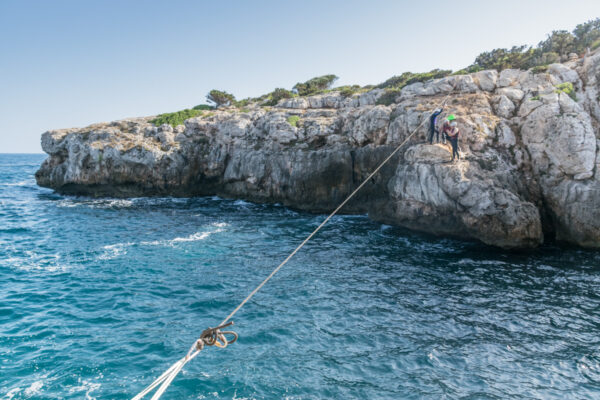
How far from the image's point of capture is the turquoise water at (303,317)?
9.45 m

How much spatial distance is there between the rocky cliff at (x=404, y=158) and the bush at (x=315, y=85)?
9342 millimetres

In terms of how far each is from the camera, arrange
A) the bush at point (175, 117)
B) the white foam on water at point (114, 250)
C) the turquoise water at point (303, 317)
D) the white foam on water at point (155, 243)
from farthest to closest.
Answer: the bush at point (175, 117)
the white foam on water at point (155, 243)
the white foam on water at point (114, 250)
the turquoise water at point (303, 317)

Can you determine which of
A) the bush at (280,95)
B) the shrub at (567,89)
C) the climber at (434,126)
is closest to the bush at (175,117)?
the bush at (280,95)

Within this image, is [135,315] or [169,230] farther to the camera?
[169,230]

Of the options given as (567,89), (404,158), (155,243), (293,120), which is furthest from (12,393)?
(567,89)

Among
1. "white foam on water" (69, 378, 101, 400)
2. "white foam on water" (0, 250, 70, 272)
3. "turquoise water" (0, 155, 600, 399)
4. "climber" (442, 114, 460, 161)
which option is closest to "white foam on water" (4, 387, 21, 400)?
"turquoise water" (0, 155, 600, 399)

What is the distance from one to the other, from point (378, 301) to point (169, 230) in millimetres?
17247

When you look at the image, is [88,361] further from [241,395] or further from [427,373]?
[427,373]

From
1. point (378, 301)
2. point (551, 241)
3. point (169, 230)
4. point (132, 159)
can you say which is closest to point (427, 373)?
point (378, 301)

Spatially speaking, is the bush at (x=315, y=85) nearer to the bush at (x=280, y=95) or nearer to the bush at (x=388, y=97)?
the bush at (x=280, y=95)

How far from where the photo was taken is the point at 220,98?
53750 millimetres

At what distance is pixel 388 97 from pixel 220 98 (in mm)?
30110

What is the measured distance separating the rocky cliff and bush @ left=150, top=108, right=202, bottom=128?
227 cm

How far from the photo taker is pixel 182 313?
43.4 feet
